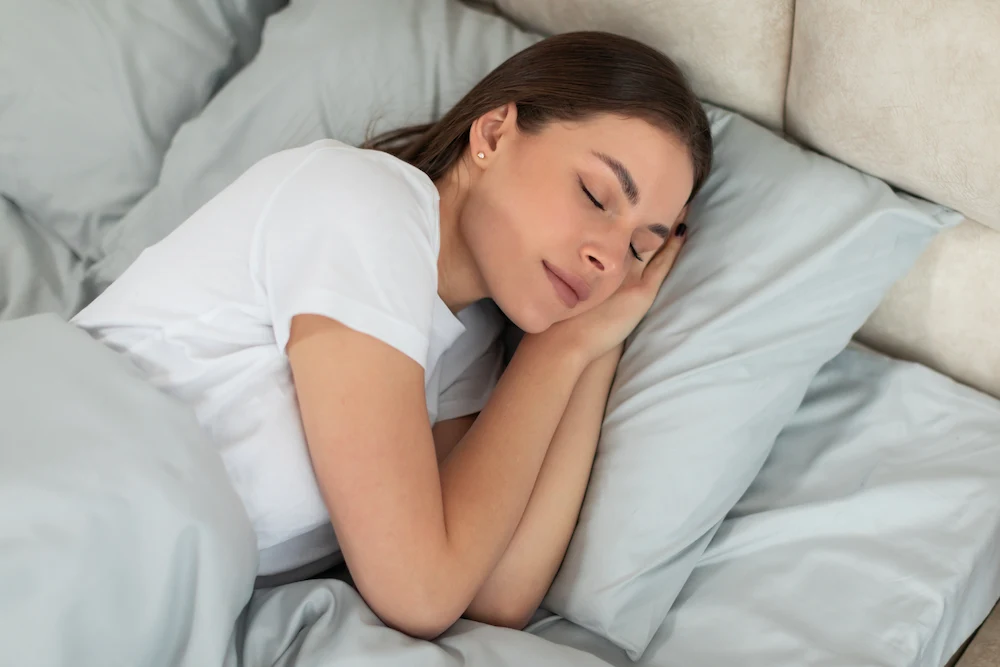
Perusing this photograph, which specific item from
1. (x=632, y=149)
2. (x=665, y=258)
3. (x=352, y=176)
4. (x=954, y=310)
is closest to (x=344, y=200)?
(x=352, y=176)

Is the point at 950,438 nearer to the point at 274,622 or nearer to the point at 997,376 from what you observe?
the point at 997,376

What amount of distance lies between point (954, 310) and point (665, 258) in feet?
1.27

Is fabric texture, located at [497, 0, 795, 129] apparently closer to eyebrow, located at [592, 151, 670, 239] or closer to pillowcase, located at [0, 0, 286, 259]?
eyebrow, located at [592, 151, 670, 239]

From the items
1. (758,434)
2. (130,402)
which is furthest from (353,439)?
(758,434)

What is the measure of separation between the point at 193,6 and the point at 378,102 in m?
0.38

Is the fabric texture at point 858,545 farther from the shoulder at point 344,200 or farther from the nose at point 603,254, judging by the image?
the shoulder at point 344,200

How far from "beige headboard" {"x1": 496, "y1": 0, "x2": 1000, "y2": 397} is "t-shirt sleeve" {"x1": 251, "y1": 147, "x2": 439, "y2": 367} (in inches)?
20.0

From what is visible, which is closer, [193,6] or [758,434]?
[758,434]

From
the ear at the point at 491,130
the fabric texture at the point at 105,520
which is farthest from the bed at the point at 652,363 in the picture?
the ear at the point at 491,130

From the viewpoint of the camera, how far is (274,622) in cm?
86

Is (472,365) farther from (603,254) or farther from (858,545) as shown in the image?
(858,545)

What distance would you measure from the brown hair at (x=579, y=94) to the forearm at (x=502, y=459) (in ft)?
0.98

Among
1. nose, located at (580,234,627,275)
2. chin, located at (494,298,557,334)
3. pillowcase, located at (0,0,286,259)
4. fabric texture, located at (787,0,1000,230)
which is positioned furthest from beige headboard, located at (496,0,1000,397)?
pillowcase, located at (0,0,286,259)

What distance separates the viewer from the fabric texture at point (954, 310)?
3.43 ft
